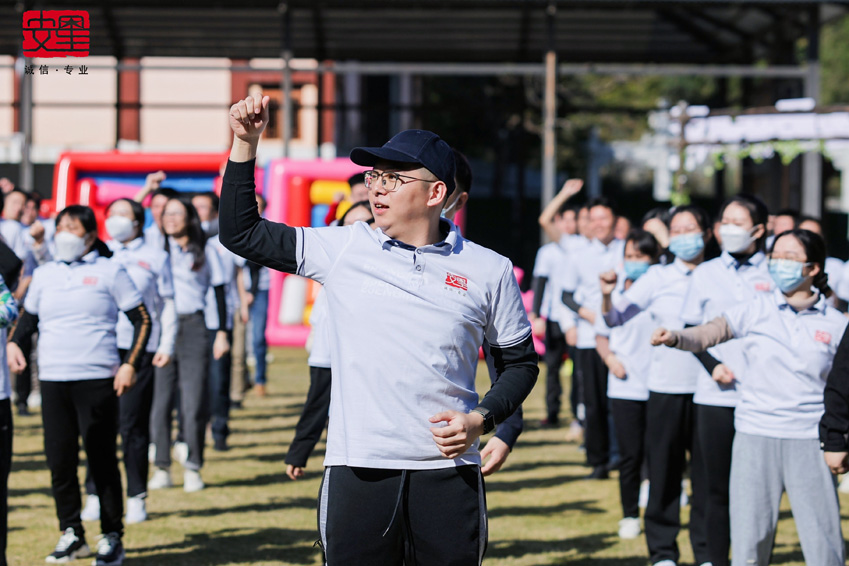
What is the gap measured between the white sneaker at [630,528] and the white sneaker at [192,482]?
3.19 meters

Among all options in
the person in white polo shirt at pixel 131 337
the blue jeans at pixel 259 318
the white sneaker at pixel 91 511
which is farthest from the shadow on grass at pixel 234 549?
the blue jeans at pixel 259 318

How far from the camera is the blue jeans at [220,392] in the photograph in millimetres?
9852

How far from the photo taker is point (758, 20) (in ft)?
67.5

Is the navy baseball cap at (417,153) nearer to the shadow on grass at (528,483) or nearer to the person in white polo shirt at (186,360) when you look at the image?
the person in white polo shirt at (186,360)

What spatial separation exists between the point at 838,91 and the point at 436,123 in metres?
32.8

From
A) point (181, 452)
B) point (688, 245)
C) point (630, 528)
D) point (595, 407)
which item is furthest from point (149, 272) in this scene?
point (595, 407)

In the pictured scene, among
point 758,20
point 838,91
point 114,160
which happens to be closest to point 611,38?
point 758,20

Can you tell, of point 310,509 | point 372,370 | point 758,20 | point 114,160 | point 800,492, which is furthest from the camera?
point 758,20

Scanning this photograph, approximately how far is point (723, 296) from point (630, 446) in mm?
1708

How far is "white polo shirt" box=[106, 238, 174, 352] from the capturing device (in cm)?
734

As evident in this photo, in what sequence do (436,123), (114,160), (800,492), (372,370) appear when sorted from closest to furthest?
1. (372,370)
2. (800,492)
3. (114,160)
4. (436,123)

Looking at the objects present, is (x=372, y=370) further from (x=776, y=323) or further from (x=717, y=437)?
(x=717, y=437)

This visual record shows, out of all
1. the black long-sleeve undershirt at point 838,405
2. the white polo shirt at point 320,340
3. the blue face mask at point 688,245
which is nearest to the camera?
the black long-sleeve undershirt at point 838,405

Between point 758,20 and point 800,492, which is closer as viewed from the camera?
point 800,492
